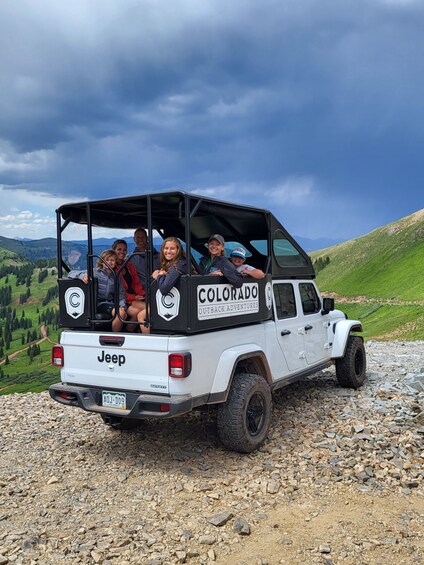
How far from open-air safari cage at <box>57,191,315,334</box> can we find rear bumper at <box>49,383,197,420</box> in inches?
31.6

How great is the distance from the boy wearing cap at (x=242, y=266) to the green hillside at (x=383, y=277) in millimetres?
24515

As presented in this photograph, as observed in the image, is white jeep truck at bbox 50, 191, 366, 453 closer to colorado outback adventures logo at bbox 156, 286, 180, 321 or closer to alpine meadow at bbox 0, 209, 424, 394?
colorado outback adventures logo at bbox 156, 286, 180, 321

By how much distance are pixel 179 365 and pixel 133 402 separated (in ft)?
2.75

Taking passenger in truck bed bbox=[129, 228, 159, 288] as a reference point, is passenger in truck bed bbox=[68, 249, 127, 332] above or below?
below

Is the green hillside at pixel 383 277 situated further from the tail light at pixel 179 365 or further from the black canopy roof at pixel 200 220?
the tail light at pixel 179 365

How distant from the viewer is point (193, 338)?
227 inches

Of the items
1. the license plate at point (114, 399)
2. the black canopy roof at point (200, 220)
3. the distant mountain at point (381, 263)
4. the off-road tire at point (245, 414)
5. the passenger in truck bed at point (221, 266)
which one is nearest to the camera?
the license plate at point (114, 399)

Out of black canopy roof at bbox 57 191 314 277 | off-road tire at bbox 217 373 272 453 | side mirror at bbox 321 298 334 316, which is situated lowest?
off-road tire at bbox 217 373 272 453

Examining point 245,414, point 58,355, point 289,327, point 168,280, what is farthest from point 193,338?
point 289,327

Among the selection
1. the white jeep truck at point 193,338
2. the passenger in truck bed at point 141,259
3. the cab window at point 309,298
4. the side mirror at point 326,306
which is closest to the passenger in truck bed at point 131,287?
the passenger in truck bed at point 141,259

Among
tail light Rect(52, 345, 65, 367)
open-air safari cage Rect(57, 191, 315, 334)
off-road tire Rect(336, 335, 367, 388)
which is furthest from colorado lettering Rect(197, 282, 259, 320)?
off-road tire Rect(336, 335, 367, 388)

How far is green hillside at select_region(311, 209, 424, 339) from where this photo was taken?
41.4 m

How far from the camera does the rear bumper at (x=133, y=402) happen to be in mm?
5617

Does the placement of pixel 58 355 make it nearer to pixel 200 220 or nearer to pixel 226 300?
pixel 226 300
